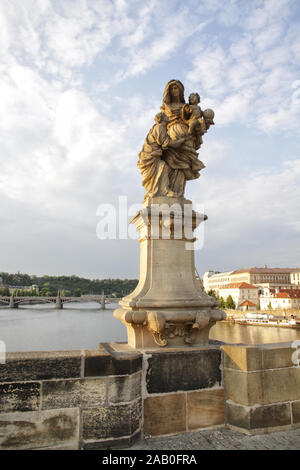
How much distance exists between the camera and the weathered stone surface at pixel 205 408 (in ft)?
9.89

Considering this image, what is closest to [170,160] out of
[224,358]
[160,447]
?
[224,358]

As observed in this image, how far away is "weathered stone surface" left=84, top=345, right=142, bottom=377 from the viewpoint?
276 centimetres

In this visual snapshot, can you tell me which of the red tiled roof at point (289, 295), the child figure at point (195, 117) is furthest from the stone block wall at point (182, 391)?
the red tiled roof at point (289, 295)

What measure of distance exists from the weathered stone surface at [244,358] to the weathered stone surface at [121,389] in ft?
3.47

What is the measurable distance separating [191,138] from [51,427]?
3.47m

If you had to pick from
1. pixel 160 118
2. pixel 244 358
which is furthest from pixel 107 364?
pixel 160 118

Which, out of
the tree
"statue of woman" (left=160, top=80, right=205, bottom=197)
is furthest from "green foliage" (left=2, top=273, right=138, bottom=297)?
"statue of woman" (left=160, top=80, right=205, bottom=197)

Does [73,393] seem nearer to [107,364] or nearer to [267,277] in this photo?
[107,364]

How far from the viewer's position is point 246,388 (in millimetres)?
3014

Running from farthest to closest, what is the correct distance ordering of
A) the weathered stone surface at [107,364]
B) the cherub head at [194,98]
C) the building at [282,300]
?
the building at [282,300] → the cherub head at [194,98] → the weathered stone surface at [107,364]

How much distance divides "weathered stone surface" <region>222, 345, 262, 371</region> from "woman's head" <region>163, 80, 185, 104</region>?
10.7 ft

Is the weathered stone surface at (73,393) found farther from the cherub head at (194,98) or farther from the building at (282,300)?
the building at (282,300)

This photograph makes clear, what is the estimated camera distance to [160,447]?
2.67m
